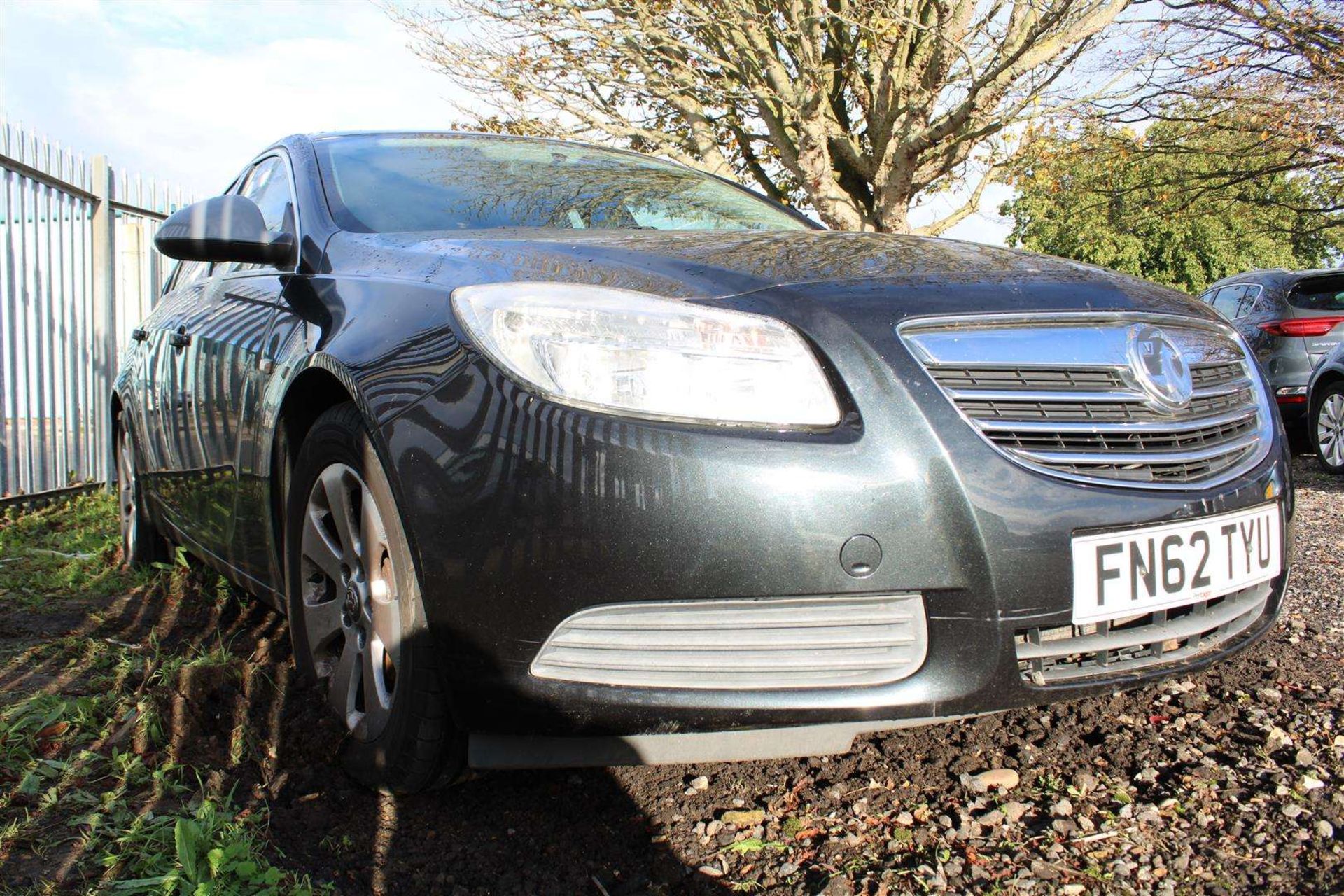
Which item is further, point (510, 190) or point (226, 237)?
point (510, 190)

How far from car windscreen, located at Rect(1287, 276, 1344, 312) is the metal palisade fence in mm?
8866

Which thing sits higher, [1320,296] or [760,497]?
[1320,296]

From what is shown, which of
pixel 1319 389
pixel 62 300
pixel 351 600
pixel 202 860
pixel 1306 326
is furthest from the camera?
pixel 1306 326

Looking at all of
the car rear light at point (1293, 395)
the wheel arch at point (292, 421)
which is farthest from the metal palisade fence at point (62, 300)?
the car rear light at point (1293, 395)

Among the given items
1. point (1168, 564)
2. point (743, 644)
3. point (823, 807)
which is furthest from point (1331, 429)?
point (743, 644)

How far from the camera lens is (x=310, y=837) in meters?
1.94

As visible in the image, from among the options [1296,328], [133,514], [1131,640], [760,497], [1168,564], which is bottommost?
[133,514]

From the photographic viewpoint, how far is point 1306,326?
345 inches

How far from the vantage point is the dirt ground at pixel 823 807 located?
181 centimetres

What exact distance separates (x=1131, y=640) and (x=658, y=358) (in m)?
0.96

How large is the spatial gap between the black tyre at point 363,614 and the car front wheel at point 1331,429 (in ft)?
24.1

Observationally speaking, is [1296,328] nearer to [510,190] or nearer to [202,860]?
[510,190]

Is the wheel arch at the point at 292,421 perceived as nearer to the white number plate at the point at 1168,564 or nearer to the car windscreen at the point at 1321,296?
the white number plate at the point at 1168,564

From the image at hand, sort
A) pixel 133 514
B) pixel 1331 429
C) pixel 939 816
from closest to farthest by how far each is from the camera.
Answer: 1. pixel 939 816
2. pixel 133 514
3. pixel 1331 429
